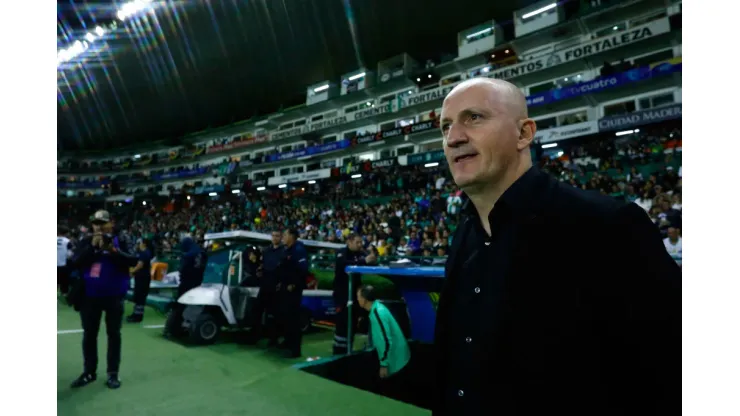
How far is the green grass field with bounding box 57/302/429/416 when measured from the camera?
356 centimetres

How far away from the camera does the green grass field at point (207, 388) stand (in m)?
3.56

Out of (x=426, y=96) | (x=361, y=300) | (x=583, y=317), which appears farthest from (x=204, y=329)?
(x=426, y=96)

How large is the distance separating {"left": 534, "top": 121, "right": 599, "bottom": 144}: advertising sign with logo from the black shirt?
20.2 m

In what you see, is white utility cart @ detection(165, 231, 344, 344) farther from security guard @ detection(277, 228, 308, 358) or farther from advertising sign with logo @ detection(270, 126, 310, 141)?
advertising sign with logo @ detection(270, 126, 310, 141)

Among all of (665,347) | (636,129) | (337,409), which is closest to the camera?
(665,347)

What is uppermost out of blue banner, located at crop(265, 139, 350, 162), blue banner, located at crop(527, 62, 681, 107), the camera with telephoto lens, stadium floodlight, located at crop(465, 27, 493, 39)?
stadium floodlight, located at crop(465, 27, 493, 39)

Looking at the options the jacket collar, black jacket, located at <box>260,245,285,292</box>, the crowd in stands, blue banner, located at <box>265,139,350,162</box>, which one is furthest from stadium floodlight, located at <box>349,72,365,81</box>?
the jacket collar

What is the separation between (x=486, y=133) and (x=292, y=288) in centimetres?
490

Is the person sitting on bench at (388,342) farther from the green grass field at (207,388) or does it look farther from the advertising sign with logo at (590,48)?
the advertising sign with logo at (590,48)

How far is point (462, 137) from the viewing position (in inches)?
52.5

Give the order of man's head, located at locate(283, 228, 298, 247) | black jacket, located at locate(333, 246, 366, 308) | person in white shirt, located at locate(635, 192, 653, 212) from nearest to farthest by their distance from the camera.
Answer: man's head, located at locate(283, 228, 298, 247) < black jacket, located at locate(333, 246, 366, 308) < person in white shirt, located at locate(635, 192, 653, 212)

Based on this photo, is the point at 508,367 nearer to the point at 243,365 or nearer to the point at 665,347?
the point at 665,347

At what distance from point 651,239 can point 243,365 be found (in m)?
5.06
